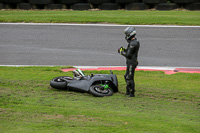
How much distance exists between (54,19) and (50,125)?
12.1 meters

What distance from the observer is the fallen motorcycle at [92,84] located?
8594 mm

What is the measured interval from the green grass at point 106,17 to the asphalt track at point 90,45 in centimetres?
65

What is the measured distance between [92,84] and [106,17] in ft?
31.8

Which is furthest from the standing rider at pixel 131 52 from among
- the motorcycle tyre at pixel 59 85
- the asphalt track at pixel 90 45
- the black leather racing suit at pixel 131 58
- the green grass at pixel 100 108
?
the asphalt track at pixel 90 45

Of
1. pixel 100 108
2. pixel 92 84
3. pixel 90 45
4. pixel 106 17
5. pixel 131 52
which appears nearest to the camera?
pixel 100 108

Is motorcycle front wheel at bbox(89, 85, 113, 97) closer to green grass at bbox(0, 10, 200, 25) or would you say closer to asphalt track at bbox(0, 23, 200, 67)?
asphalt track at bbox(0, 23, 200, 67)

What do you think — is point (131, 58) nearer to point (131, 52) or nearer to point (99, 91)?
point (131, 52)

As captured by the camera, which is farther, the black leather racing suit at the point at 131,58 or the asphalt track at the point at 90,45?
the asphalt track at the point at 90,45

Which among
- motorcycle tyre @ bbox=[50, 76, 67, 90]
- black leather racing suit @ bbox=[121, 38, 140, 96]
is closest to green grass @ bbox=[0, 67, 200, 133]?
motorcycle tyre @ bbox=[50, 76, 67, 90]

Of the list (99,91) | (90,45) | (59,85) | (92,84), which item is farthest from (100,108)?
(90,45)

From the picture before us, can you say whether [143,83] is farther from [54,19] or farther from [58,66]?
[54,19]

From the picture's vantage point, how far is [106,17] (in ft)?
59.2

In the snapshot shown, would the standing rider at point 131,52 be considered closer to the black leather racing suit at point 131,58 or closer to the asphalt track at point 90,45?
the black leather racing suit at point 131,58

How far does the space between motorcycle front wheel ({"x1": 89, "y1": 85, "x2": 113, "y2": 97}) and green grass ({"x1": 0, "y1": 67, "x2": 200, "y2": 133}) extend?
0.52 ft
